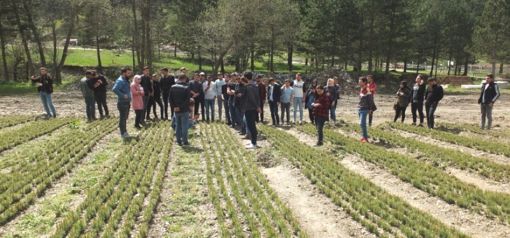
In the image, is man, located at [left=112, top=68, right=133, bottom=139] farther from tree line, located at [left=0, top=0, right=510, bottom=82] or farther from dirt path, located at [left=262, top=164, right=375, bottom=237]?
tree line, located at [left=0, top=0, right=510, bottom=82]

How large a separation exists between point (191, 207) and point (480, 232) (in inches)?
169

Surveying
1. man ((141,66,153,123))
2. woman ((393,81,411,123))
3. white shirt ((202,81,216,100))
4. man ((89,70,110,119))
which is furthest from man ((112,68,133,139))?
woman ((393,81,411,123))

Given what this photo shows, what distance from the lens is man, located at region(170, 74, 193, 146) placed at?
12.0 m

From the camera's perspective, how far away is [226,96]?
16.8 m

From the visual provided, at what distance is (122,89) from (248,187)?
617 cm

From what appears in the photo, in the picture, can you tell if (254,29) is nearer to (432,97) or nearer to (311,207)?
(432,97)

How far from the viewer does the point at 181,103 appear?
12039 mm

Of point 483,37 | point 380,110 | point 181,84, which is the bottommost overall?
point 380,110

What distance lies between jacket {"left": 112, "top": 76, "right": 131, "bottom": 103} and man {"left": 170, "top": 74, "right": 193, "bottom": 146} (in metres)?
1.55

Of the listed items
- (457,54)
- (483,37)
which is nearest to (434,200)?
(483,37)

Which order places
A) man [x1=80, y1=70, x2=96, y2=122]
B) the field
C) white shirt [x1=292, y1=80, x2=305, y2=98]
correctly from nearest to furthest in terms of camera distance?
the field → man [x1=80, y1=70, x2=96, y2=122] → white shirt [x1=292, y1=80, x2=305, y2=98]

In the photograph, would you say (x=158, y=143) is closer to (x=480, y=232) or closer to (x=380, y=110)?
(x=480, y=232)

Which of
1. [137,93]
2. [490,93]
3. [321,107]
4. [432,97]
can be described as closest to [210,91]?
[137,93]

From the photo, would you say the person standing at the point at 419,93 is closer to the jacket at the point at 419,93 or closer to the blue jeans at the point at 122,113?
the jacket at the point at 419,93
